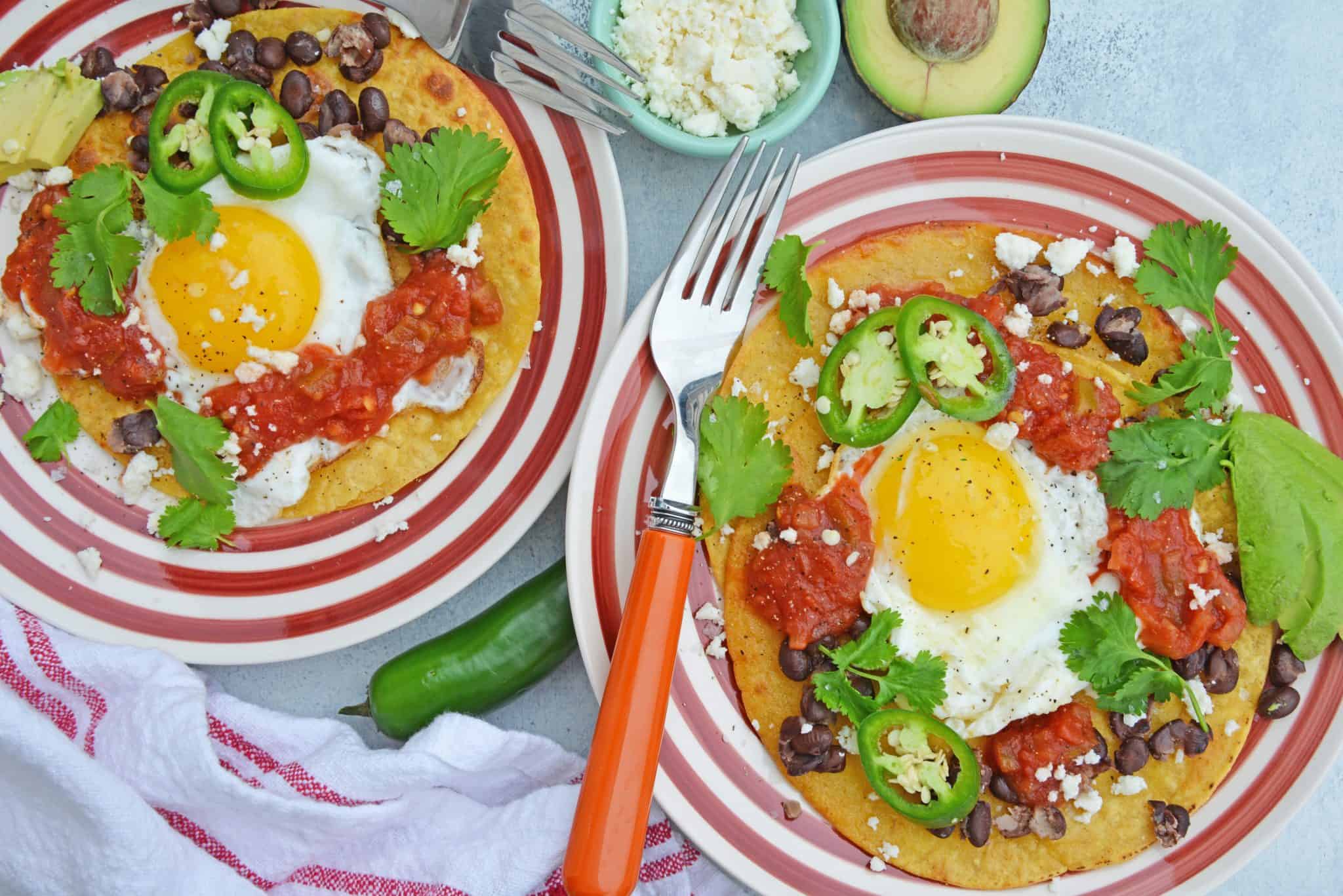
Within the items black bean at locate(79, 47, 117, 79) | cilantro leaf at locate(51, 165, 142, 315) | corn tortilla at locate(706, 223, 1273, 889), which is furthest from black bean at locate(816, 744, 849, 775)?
black bean at locate(79, 47, 117, 79)

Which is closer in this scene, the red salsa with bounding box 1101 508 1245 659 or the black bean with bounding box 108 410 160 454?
the red salsa with bounding box 1101 508 1245 659

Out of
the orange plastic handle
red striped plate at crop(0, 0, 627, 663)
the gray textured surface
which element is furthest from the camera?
the gray textured surface

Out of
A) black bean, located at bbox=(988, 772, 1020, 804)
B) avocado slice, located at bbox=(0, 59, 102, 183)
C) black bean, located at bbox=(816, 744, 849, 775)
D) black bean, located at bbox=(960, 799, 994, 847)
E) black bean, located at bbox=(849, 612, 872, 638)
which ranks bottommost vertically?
black bean, located at bbox=(960, 799, 994, 847)

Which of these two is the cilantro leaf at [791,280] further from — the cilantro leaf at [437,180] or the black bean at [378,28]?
the black bean at [378,28]

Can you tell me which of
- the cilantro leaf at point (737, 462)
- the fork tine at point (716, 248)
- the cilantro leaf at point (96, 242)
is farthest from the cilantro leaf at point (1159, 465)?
the cilantro leaf at point (96, 242)

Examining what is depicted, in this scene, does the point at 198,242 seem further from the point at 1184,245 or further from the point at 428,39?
the point at 1184,245

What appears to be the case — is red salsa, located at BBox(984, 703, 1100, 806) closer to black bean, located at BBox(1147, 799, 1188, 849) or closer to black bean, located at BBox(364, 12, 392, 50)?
black bean, located at BBox(1147, 799, 1188, 849)

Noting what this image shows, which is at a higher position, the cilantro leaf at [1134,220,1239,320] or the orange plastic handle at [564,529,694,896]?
the cilantro leaf at [1134,220,1239,320]
